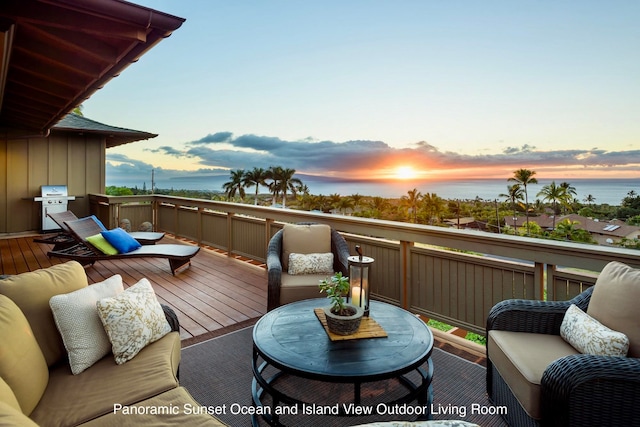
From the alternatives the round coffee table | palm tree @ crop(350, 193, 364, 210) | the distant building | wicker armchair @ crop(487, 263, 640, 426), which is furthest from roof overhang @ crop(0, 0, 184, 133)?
palm tree @ crop(350, 193, 364, 210)

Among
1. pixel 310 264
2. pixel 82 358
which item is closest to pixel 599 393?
pixel 82 358

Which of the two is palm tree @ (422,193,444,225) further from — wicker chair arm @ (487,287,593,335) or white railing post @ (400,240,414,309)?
wicker chair arm @ (487,287,593,335)

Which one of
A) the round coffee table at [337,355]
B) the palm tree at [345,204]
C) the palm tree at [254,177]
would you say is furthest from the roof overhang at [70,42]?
the palm tree at [254,177]

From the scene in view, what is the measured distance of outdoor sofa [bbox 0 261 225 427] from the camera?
1.33 m

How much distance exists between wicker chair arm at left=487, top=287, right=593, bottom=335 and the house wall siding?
402 inches

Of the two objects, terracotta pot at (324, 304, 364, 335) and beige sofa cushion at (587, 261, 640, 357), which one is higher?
beige sofa cushion at (587, 261, 640, 357)

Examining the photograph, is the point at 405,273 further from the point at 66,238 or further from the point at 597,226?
the point at 597,226

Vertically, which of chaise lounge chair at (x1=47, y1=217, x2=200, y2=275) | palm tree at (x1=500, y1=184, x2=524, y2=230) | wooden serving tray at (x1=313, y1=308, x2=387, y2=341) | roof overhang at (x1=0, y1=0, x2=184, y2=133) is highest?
roof overhang at (x1=0, y1=0, x2=184, y2=133)

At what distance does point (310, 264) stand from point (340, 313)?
150 centimetres

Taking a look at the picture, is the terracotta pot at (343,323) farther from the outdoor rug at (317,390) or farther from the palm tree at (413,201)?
the palm tree at (413,201)

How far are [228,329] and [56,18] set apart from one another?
2.86 meters

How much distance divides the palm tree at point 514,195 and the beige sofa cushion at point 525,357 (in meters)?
17.1

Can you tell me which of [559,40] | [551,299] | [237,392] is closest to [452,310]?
[551,299]

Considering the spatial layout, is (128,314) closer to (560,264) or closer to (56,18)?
(56,18)
